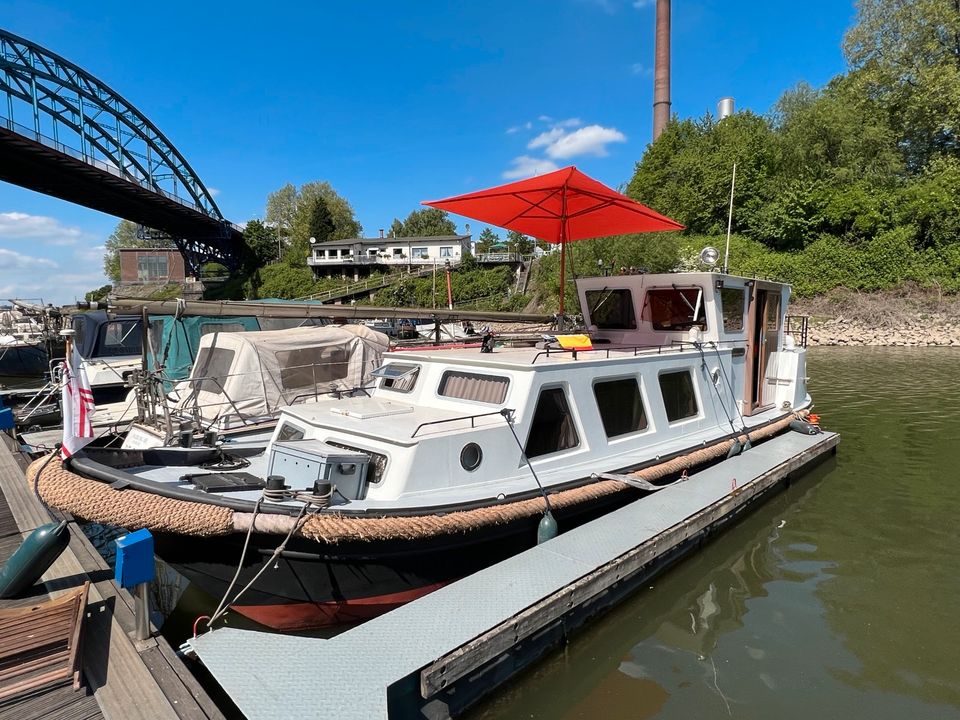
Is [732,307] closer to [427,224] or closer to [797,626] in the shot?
[797,626]

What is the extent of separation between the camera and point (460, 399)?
670 centimetres

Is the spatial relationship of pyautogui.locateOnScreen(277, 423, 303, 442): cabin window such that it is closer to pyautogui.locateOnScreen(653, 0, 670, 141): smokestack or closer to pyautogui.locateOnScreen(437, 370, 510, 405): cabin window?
pyautogui.locateOnScreen(437, 370, 510, 405): cabin window

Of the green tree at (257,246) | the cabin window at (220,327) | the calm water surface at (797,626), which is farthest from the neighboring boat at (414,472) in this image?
the green tree at (257,246)

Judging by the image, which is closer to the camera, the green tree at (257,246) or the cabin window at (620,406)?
the cabin window at (620,406)

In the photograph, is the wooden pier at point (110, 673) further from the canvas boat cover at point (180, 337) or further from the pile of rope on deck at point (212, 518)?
Result: the canvas boat cover at point (180, 337)

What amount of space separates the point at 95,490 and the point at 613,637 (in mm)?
5057

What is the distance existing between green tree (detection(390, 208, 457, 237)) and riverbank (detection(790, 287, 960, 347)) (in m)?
53.6

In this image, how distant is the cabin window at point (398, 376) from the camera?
24.2 feet

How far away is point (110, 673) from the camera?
154 inches

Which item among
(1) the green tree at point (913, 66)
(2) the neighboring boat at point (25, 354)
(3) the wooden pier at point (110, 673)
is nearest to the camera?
(3) the wooden pier at point (110, 673)

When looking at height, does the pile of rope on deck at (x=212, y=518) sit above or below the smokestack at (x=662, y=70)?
below

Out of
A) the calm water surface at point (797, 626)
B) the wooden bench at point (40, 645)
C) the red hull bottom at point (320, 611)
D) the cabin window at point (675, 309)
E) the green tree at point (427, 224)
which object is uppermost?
the green tree at point (427, 224)

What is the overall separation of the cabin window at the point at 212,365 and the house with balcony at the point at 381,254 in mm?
49899

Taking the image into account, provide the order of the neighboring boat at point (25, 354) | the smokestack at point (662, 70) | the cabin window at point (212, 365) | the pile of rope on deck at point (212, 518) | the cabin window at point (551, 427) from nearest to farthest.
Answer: the pile of rope on deck at point (212, 518), the cabin window at point (551, 427), the cabin window at point (212, 365), the neighboring boat at point (25, 354), the smokestack at point (662, 70)
